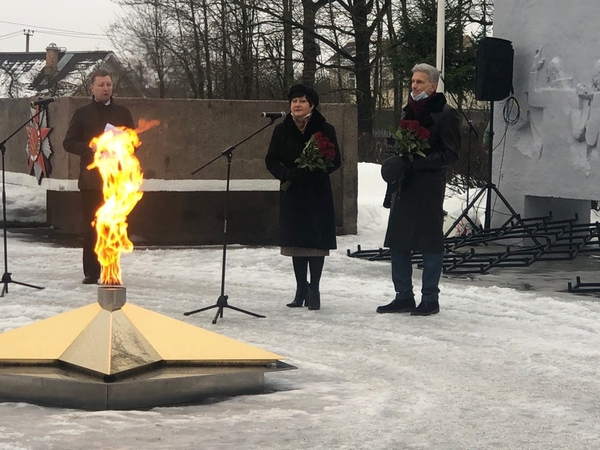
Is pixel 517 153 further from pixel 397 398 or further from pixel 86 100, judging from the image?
pixel 397 398

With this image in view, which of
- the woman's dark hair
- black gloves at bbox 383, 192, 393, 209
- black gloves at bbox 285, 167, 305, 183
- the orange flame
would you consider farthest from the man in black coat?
the orange flame

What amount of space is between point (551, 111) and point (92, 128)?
6.95m

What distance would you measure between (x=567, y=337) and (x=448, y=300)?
1.96m

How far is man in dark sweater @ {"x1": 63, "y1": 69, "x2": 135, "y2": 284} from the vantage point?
10570mm

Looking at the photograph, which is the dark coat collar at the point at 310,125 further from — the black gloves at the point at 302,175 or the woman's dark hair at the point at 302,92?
the black gloves at the point at 302,175

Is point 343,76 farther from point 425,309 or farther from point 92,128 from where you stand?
point 425,309

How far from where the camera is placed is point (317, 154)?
9.12 meters

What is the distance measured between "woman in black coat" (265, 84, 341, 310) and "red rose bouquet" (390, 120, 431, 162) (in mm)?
601

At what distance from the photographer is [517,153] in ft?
51.6

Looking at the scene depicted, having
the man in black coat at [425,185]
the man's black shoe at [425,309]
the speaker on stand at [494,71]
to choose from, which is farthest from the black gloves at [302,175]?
the speaker on stand at [494,71]

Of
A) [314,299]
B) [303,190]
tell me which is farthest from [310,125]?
[314,299]

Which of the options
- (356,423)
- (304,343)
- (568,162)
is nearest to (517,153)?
(568,162)

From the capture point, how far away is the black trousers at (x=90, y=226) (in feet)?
35.1

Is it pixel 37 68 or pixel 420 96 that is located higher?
pixel 37 68
